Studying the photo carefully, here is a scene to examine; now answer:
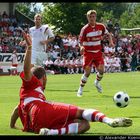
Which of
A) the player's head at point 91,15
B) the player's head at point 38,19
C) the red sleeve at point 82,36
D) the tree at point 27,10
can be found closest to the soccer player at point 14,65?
the player's head at point 38,19

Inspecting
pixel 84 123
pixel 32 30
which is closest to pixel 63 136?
pixel 84 123

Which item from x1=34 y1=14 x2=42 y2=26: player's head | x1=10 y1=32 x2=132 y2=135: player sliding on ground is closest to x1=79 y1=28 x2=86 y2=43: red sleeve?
x1=34 y1=14 x2=42 y2=26: player's head

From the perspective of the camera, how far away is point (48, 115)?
9438 mm

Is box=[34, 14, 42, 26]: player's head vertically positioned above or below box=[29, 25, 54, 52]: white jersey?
above

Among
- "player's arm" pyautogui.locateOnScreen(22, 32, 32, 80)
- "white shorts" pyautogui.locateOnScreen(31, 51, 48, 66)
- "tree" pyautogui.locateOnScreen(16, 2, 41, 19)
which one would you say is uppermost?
"tree" pyautogui.locateOnScreen(16, 2, 41, 19)

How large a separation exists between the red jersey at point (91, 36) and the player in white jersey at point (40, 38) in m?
1.80

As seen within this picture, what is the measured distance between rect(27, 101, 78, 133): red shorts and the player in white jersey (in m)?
10.7

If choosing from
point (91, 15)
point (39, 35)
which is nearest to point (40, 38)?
point (39, 35)

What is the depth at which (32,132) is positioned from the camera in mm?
9836

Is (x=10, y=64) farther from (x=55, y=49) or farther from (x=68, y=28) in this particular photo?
(x=68, y=28)

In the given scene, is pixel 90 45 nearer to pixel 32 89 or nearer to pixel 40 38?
pixel 40 38

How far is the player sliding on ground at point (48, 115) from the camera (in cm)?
932

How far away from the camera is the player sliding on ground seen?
30.6 feet

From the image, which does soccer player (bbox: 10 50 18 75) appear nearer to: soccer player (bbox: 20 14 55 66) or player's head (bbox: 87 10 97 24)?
soccer player (bbox: 20 14 55 66)
